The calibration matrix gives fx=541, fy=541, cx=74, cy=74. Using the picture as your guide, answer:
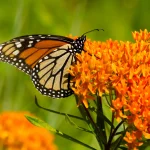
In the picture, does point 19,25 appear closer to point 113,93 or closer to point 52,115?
point 52,115

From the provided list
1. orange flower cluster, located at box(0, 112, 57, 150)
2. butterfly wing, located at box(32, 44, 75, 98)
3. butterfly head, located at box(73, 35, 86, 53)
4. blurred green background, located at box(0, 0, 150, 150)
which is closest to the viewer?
butterfly head, located at box(73, 35, 86, 53)

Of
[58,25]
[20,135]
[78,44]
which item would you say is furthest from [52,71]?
[58,25]

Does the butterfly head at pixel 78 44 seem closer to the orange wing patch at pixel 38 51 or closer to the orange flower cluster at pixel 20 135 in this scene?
the orange wing patch at pixel 38 51

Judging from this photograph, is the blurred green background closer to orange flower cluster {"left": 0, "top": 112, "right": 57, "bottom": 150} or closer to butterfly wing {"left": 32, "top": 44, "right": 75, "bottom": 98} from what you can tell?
orange flower cluster {"left": 0, "top": 112, "right": 57, "bottom": 150}

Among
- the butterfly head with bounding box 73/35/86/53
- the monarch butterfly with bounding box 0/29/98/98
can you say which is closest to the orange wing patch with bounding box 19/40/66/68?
the monarch butterfly with bounding box 0/29/98/98

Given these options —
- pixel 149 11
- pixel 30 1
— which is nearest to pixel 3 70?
pixel 30 1
